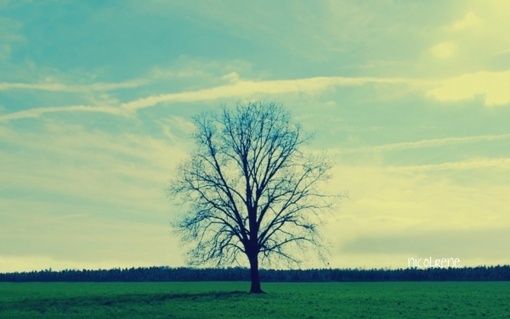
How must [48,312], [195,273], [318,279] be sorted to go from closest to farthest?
1. [48,312]
2. [318,279]
3. [195,273]

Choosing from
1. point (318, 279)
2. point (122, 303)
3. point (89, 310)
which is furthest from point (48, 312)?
point (318, 279)

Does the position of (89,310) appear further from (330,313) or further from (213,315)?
(330,313)

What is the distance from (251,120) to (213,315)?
26662 millimetres

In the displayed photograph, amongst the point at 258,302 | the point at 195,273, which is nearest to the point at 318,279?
the point at 195,273

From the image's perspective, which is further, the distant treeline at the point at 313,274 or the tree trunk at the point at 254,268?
the distant treeline at the point at 313,274

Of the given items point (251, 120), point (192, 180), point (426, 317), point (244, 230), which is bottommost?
point (426, 317)

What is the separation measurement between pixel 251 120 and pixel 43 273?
114 meters

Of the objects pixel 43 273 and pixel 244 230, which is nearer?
pixel 244 230

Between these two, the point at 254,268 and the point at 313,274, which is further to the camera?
the point at 313,274

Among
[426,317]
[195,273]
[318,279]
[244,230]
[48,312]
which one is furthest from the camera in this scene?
[195,273]

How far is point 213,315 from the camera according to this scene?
36281 mm

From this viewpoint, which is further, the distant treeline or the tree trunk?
the distant treeline

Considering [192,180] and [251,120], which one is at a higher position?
[251,120]

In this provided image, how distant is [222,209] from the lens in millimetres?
57688
